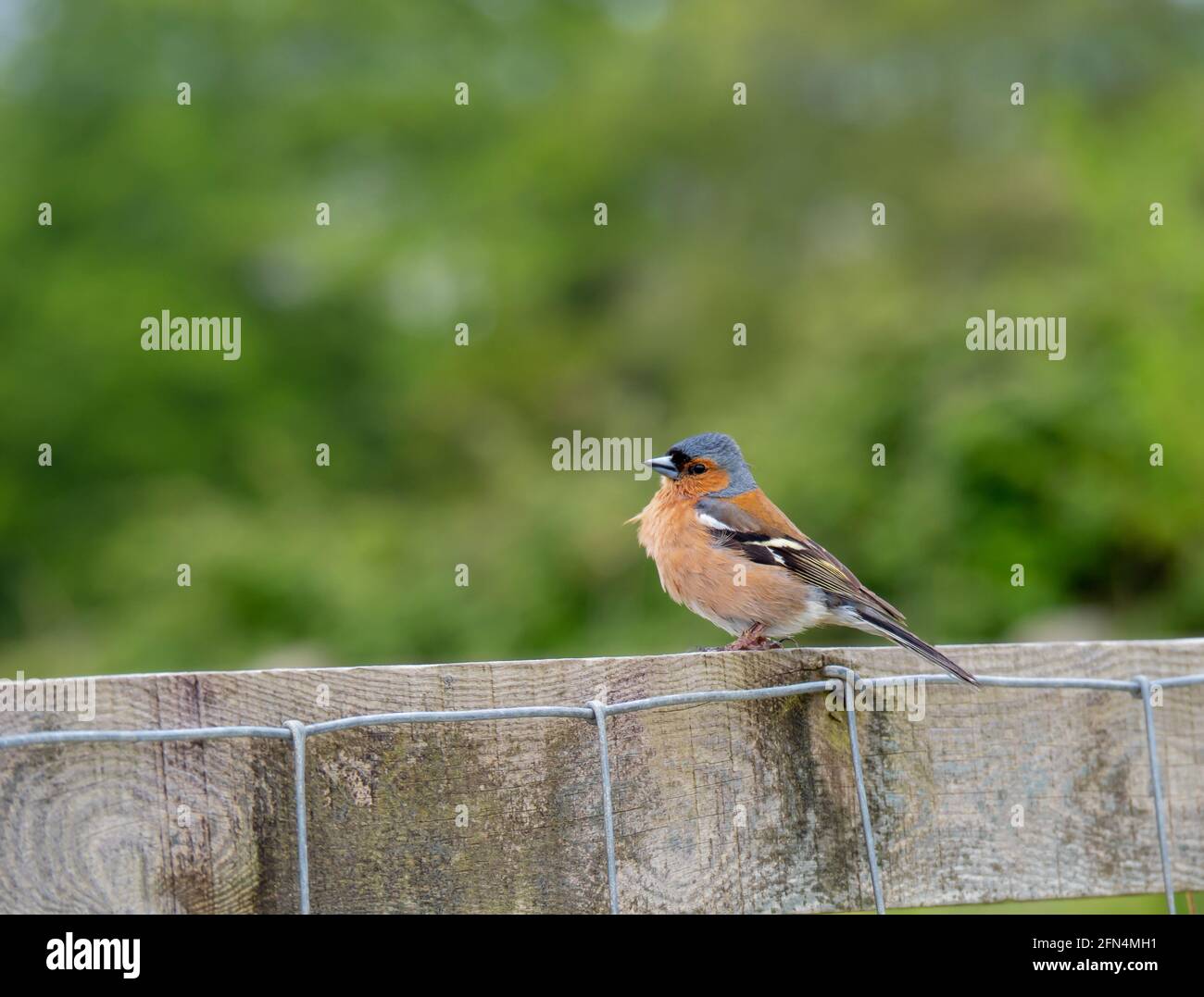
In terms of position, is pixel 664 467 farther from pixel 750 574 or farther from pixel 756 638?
pixel 756 638

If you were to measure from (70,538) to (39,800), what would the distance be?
26.1 metres

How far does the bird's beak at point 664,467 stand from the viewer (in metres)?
6.12

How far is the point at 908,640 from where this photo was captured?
4.59 metres

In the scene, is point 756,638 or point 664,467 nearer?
point 756,638

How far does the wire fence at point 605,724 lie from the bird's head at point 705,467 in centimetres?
287

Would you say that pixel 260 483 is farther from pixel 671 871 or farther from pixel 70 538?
pixel 671 871

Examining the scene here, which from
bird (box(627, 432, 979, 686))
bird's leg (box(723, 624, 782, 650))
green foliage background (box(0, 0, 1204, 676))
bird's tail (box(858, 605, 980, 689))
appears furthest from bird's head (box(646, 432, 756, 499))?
green foliage background (box(0, 0, 1204, 676))

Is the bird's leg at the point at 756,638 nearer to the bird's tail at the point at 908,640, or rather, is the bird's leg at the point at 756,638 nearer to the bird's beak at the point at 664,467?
the bird's tail at the point at 908,640

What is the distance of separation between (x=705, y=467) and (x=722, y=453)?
0.48 feet

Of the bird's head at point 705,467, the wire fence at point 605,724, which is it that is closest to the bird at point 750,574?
the bird's head at point 705,467

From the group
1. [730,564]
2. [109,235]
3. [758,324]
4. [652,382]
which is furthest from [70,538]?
[730,564]

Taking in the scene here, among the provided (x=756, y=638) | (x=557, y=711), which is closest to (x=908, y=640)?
(x=756, y=638)

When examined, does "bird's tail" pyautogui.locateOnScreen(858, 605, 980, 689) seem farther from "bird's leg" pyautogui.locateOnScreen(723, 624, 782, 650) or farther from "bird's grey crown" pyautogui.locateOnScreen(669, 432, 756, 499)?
"bird's grey crown" pyautogui.locateOnScreen(669, 432, 756, 499)

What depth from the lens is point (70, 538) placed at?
1057 inches
